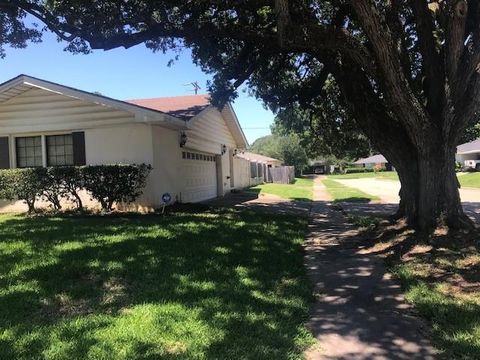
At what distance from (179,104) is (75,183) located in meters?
6.71

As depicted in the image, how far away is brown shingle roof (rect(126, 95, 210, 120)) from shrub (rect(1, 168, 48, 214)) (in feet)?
15.7

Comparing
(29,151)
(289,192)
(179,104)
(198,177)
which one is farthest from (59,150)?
(289,192)

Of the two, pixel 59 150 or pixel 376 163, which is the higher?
pixel 376 163

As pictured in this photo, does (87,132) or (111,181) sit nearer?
(111,181)

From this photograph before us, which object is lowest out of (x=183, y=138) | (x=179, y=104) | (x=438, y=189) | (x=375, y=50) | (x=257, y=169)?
(x=438, y=189)

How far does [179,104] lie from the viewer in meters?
19.2

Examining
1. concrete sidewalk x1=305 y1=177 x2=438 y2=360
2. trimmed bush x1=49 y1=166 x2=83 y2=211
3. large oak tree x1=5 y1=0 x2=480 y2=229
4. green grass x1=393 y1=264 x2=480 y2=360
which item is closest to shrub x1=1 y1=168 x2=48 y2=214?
trimmed bush x1=49 y1=166 x2=83 y2=211

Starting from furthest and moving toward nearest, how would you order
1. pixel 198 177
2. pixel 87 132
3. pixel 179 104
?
pixel 198 177 < pixel 179 104 < pixel 87 132

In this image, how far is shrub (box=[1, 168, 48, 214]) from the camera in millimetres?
13878

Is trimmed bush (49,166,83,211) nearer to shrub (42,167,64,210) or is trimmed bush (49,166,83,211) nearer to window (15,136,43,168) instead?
shrub (42,167,64,210)

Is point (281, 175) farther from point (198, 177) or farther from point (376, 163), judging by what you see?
point (376, 163)

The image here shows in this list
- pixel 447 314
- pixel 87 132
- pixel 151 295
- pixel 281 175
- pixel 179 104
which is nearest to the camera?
pixel 447 314

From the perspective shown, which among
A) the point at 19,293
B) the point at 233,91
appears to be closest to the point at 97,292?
the point at 19,293

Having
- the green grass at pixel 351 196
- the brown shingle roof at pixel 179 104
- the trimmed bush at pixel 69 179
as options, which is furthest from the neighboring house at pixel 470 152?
the trimmed bush at pixel 69 179
